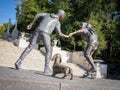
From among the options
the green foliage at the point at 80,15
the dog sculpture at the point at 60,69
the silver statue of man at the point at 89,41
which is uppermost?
the green foliage at the point at 80,15

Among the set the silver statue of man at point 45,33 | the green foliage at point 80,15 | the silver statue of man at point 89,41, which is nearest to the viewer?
the silver statue of man at point 45,33

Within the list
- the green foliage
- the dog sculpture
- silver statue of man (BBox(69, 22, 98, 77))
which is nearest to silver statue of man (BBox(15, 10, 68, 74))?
the dog sculpture

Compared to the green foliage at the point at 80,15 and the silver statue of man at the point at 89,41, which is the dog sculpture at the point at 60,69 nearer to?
the silver statue of man at the point at 89,41

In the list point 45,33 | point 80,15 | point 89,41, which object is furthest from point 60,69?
point 80,15

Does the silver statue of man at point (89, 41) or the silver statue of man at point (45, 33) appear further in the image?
the silver statue of man at point (89, 41)

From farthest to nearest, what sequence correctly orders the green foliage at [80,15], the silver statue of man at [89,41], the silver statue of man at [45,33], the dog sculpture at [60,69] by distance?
the green foliage at [80,15]
the silver statue of man at [89,41]
the silver statue of man at [45,33]
the dog sculpture at [60,69]

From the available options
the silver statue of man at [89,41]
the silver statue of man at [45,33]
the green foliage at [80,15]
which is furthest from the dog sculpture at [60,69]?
the green foliage at [80,15]

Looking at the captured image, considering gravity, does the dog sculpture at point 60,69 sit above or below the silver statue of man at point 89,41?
below

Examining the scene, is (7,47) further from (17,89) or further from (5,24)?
(5,24)

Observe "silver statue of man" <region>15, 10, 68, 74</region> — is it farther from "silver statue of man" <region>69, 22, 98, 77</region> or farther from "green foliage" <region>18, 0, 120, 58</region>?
"green foliage" <region>18, 0, 120, 58</region>

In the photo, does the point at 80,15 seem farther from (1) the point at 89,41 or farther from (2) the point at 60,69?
(2) the point at 60,69

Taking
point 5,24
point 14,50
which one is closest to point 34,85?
point 14,50

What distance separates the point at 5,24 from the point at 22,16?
74.6 ft

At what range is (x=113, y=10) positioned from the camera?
3145cm
